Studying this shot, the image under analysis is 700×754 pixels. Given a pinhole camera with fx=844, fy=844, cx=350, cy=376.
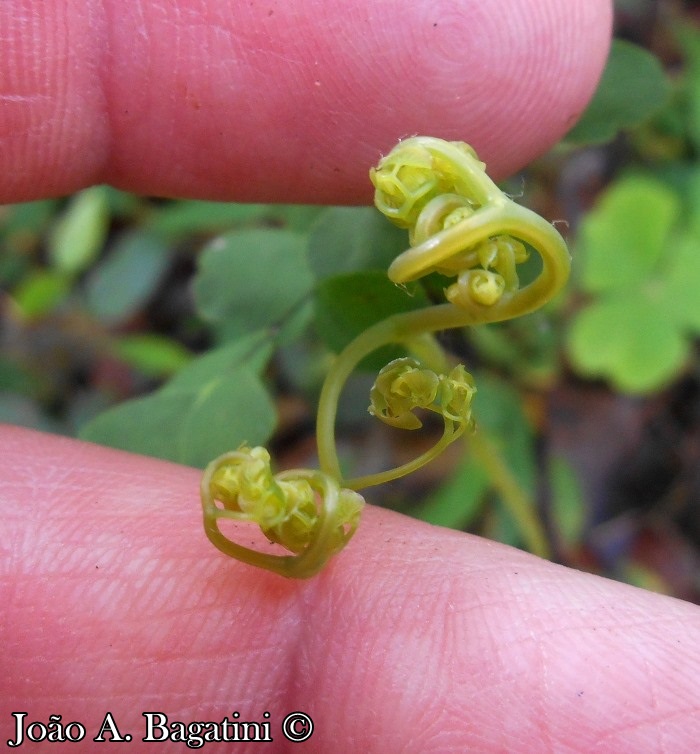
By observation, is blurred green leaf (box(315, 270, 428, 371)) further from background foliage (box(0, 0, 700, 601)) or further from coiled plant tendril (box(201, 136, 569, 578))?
background foliage (box(0, 0, 700, 601))

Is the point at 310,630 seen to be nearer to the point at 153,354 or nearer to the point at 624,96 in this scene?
the point at 624,96

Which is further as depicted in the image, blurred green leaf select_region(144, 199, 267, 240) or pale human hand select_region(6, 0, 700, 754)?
blurred green leaf select_region(144, 199, 267, 240)

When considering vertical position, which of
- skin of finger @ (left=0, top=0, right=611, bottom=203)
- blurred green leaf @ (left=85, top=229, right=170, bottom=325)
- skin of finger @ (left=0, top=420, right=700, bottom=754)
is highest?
skin of finger @ (left=0, top=0, right=611, bottom=203)

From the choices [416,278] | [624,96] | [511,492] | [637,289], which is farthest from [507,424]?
[416,278]

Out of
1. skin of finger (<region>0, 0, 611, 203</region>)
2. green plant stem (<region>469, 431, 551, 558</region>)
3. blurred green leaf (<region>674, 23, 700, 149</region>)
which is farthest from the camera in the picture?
blurred green leaf (<region>674, 23, 700, 149</region>)

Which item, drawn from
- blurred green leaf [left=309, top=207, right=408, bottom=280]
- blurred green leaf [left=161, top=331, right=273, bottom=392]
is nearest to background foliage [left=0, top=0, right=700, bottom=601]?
blurred green leaf [left=161, top=331, right=273, bottom=392]

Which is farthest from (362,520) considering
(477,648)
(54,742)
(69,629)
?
(54,742)

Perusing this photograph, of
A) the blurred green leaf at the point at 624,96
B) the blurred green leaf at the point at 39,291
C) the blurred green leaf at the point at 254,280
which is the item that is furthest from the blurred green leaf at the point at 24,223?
the blurred green leaf at the point at 624,96
